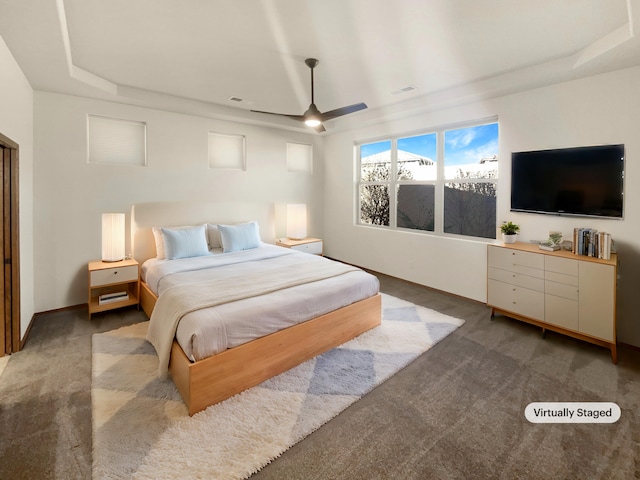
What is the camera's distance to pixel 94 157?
3.90 meters

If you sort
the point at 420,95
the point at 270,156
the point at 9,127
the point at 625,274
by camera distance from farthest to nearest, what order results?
the point at 270,156, the point at 420,95, the point at 625,274, the point at 9,127

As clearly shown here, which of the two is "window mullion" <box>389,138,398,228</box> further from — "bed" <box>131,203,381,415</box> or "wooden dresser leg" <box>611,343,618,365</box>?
"wooden dresser leg" <box>611,343,618,365</box>

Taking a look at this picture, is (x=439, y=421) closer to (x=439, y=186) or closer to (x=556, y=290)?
(x=556, y=290)

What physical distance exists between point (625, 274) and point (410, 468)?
9.23ft

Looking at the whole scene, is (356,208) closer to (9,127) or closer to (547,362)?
(547,362)

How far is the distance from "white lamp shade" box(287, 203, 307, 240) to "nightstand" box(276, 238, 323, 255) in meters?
0.11

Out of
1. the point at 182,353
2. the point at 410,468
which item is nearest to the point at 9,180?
the point at 182,353

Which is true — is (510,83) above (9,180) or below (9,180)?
above

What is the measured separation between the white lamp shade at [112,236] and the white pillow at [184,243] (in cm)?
48

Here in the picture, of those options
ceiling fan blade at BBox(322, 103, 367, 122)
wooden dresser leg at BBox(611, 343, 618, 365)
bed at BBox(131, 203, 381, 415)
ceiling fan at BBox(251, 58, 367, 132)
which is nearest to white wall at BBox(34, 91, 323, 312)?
bed at BBox(131, 203, 381, 415)

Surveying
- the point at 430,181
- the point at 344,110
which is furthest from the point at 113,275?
the point at 430,181

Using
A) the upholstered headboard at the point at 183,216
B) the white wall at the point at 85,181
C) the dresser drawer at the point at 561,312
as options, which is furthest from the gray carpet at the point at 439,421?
the upholstered headboard at the point at 183,216

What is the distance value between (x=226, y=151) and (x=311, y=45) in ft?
8.87

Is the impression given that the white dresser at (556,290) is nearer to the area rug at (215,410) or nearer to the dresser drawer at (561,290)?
the dresser drawer at (561,290)
